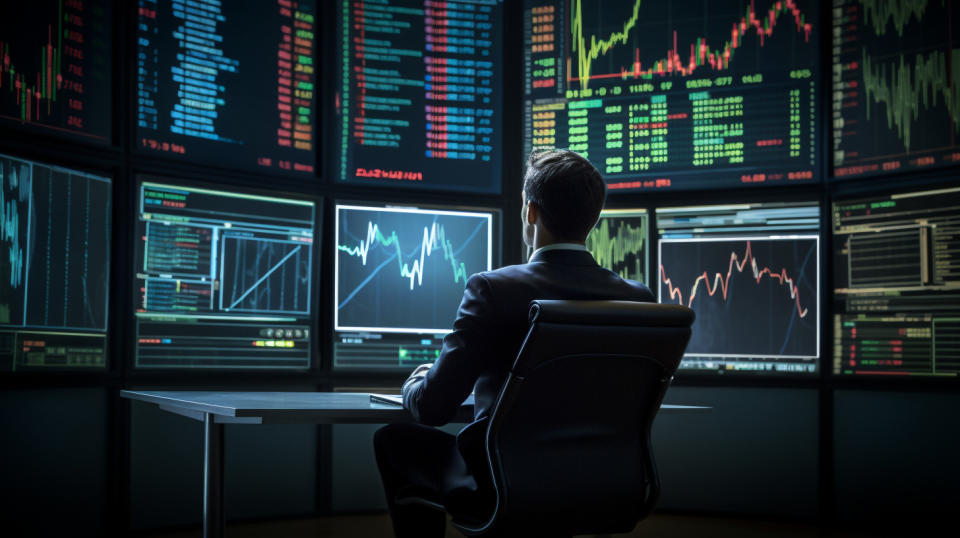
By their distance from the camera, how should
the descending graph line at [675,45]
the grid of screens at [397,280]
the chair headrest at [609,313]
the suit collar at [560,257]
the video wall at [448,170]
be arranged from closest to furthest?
the chair headrest at [609,313] → the suit collar at [560,257] → the video wall at [448,170] → the grid of screens at [397,280] → the descending graph line at [675,45]

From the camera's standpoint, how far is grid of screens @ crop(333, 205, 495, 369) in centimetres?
402

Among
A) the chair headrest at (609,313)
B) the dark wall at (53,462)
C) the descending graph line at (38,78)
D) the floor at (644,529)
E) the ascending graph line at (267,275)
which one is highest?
the descending graph line at (38,78)

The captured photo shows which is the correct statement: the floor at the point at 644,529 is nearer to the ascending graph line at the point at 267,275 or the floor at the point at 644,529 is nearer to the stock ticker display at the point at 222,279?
the stock ticker display at the point at 222,279

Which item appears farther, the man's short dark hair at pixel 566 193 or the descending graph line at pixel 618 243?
the descending graph line at pixel 618 243

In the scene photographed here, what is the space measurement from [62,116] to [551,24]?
226 cm

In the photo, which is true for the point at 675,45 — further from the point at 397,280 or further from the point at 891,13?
the point at 397,280

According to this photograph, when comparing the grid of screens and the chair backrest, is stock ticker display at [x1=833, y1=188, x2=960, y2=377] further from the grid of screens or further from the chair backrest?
the chair backrest

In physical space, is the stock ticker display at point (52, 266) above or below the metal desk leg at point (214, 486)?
above

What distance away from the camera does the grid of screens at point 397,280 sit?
4023 millimetres

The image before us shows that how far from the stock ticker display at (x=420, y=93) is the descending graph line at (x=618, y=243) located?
55 cm

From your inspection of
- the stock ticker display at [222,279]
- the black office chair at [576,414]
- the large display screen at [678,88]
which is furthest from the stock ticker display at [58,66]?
the black office chair at [576,414]

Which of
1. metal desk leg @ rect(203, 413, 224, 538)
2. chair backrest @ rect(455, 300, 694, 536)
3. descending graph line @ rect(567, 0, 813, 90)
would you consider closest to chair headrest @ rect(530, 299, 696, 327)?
chair backrest @ rect(455, 300, 694, 536)

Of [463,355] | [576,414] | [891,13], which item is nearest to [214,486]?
[463,355]

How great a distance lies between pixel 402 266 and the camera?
4102 millimetres
